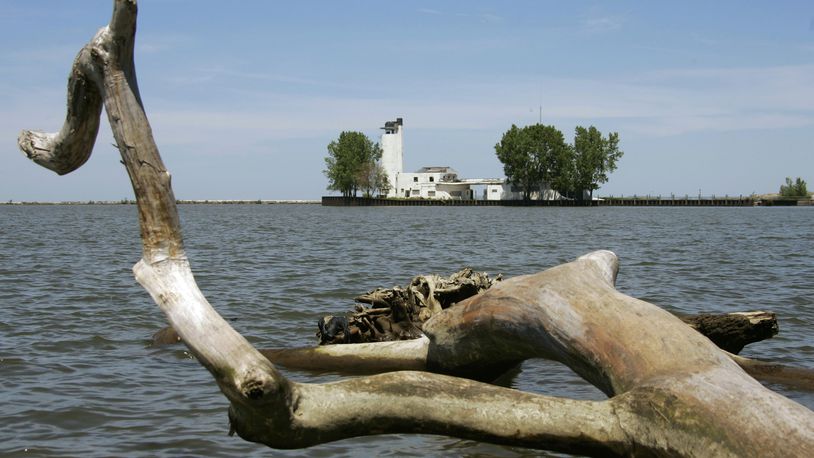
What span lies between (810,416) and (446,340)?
2.79m

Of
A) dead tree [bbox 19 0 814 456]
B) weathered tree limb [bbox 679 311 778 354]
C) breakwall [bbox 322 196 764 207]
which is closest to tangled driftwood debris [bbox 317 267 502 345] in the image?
weathered tree limb [bbox 679 311 778 354]

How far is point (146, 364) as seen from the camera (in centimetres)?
1033

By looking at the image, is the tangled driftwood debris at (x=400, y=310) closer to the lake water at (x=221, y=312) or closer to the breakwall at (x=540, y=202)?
the lake water at (x=221, y=312)

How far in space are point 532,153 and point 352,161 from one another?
1217 inches

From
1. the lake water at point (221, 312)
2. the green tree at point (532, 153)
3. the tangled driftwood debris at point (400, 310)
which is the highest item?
the green tree at point (532, 153)

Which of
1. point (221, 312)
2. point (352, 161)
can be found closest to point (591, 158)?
point (352, 161)

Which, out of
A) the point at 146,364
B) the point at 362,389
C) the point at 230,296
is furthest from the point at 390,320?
the point at 230,296

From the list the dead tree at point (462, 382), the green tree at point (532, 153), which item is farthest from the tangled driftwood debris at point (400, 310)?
the green tree at point (532, 153)

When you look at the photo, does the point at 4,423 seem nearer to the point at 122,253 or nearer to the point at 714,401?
the point at 714,401

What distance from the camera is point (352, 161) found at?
142250 mm

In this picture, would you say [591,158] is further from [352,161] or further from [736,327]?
[736,327]

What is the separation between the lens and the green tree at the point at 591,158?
130 meters

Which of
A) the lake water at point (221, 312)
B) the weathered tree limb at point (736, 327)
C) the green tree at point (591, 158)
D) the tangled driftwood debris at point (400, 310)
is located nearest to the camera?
the lake water at point (221, 312)

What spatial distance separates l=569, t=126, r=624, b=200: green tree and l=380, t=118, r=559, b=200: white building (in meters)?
8.15
